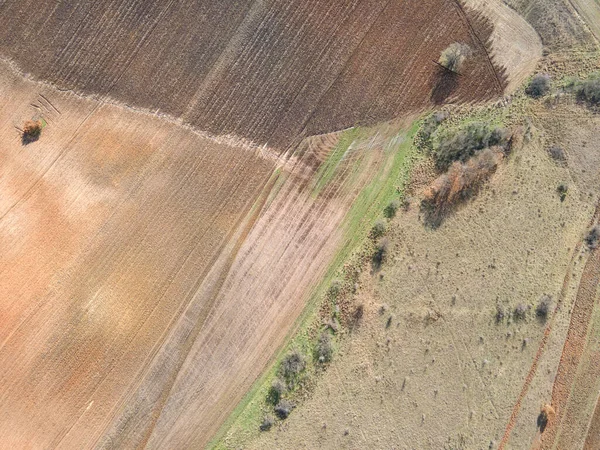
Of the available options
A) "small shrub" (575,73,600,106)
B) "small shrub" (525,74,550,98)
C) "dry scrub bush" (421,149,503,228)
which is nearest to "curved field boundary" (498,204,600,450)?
"small shrub" (575,73,600,106)

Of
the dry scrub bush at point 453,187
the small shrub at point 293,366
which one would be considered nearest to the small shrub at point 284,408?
the small shrub at point 293,366

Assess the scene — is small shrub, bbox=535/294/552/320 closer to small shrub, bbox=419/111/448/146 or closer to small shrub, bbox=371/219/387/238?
small shrub, bbox=371/219/387/238

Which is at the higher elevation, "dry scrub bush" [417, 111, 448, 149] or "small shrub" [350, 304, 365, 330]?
"dry scrub bush" [417, 111, 448, 149]

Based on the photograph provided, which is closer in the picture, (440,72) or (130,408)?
(130,408)

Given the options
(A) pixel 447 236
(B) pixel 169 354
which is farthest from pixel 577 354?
(B) pixel 169 354

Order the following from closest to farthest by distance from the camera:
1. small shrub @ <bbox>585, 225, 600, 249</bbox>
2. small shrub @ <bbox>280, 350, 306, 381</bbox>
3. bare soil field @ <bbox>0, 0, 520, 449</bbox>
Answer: small shrub @ <bbox>280, 350, 306, 381</bbox>
bare soil field @ <bbox>0, 0, 520, 449</bbox>
small shrub @ <bbox>585, 225, 600, 249</bbox>

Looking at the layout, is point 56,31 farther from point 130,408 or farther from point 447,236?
point 447,236

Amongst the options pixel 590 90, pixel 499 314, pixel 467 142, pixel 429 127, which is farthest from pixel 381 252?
pixel 590 90
